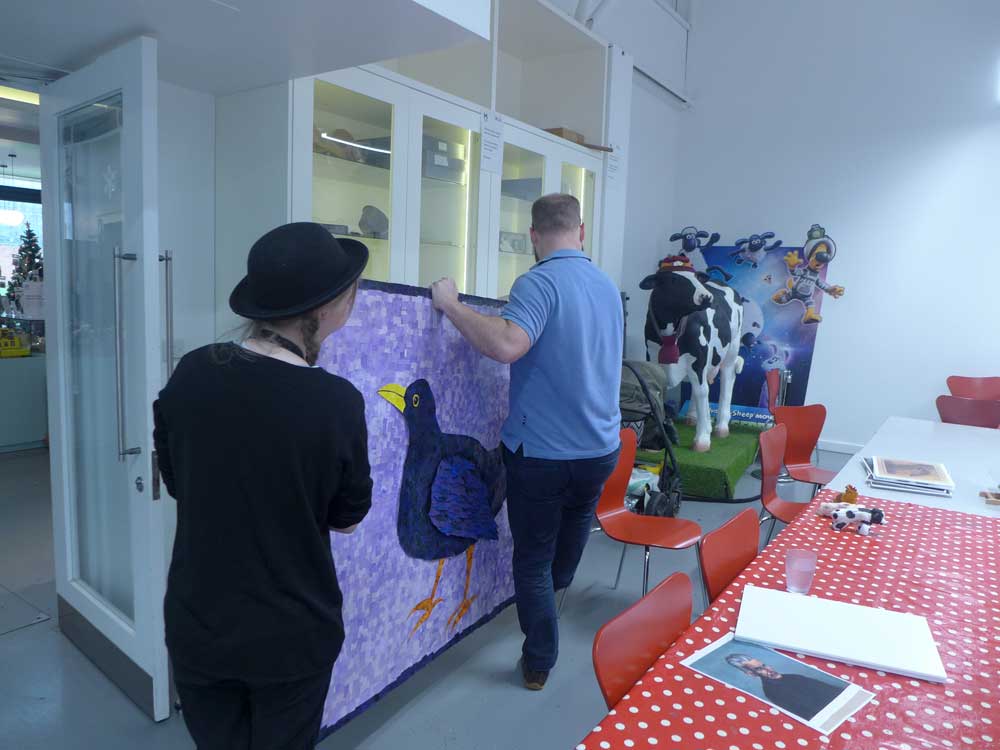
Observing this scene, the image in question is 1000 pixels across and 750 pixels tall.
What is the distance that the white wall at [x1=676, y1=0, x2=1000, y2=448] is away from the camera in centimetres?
568

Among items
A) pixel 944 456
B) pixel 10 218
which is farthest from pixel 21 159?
pixel 944 456

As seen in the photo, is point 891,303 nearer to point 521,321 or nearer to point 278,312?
point 521,321

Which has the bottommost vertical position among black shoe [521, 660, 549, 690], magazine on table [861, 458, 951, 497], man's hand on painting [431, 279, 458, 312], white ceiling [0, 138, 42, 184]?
black shoe [521, 660, 549, 690]

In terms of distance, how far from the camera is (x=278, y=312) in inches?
47.8

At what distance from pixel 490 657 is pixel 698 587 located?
114cm

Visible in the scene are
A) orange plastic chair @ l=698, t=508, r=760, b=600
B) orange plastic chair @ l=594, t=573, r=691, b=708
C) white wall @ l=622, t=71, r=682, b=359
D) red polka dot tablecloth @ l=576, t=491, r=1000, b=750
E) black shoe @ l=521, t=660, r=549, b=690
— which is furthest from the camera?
white wall @ l=622, t=71, r=682, b=359

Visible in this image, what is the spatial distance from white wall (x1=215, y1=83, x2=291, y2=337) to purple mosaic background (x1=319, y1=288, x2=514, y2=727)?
0.96m

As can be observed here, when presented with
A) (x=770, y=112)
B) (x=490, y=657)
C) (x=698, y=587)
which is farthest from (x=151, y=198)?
(x=770, y=112)

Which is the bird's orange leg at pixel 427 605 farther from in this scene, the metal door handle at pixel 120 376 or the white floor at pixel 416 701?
the metal door handle at pixel 120 376

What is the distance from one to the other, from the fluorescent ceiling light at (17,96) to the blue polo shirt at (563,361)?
4.97 m

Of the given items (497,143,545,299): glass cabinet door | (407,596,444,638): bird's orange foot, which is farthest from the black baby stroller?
(407,596,444,638): bird's orange foot

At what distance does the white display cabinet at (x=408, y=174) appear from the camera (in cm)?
303

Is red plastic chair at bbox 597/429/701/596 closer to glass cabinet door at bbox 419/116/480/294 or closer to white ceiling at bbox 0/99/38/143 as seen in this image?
glass cabinet door at bbox 419/116/480/294

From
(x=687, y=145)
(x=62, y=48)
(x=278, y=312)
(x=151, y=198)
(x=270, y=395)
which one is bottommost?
(x=270, y=395)
